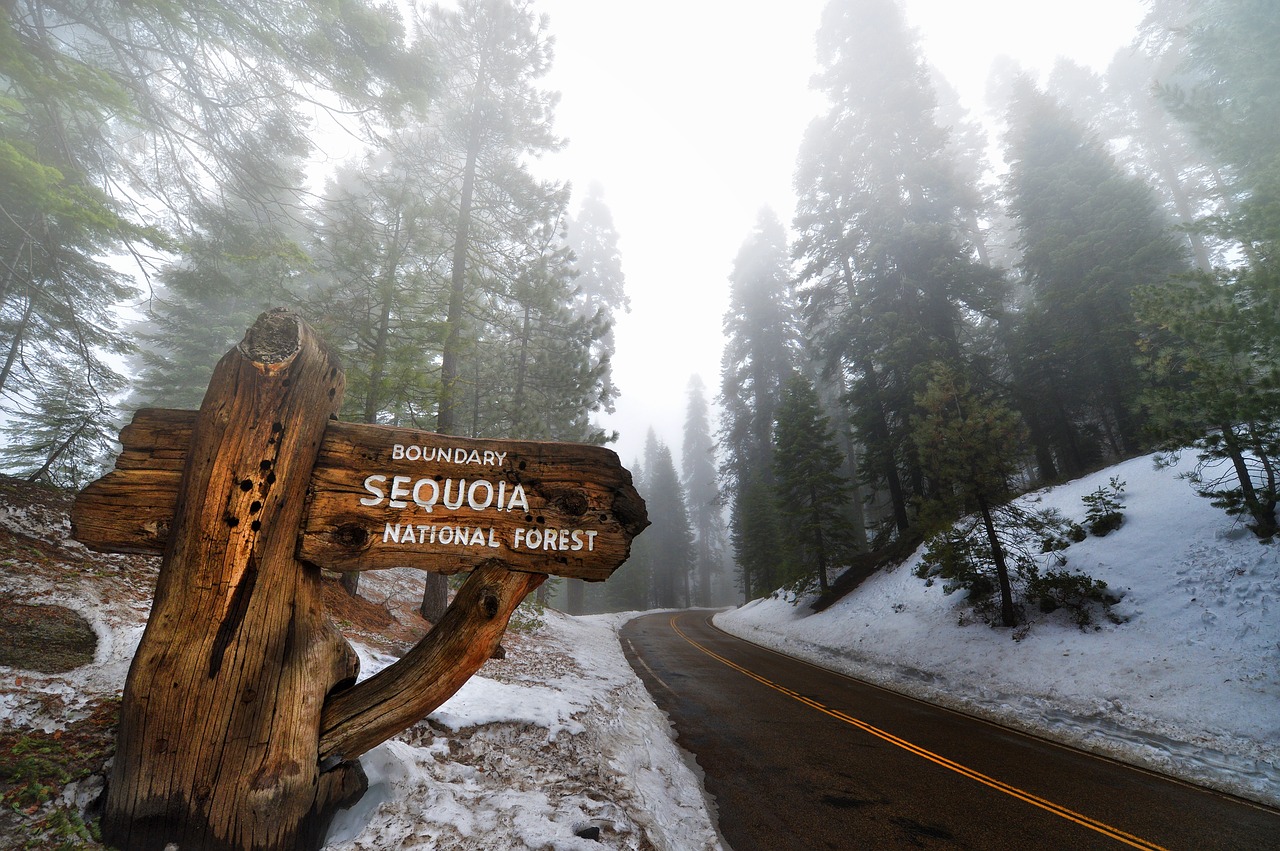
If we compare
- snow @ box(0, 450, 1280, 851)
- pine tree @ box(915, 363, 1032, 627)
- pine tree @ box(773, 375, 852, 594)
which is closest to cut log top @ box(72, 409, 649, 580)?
snow @ box(0, 450, 1280, 851)

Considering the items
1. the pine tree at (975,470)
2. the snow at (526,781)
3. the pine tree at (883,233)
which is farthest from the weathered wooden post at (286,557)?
the pine tree at (883,233)

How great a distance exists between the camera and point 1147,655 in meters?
8.23

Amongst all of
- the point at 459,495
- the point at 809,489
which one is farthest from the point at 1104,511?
the point at 459,495

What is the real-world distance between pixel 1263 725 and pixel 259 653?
10.8 metres

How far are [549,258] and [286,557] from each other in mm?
12722

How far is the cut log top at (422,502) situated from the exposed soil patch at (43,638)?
212 centimetres

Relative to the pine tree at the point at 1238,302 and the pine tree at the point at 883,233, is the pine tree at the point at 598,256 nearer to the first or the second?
the pine tree at the point at 883,233

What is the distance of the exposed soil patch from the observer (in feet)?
11.8

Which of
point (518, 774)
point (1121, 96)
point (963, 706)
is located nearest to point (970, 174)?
point (1121, 96)

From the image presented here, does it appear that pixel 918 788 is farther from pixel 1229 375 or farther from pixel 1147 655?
pixel 1229 375

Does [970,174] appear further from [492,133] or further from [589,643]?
[589,643]

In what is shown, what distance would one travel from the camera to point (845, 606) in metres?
16.4

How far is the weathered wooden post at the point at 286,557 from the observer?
7.88 ft

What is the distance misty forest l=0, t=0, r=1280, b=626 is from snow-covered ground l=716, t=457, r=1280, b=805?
70 centimetres
